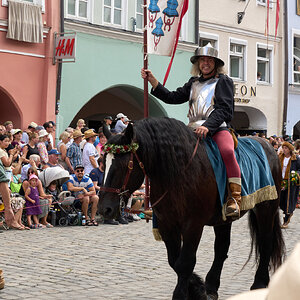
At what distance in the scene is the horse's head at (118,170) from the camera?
5.19 metres

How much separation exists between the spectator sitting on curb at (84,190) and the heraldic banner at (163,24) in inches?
255

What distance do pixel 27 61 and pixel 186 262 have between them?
1571 centimetres

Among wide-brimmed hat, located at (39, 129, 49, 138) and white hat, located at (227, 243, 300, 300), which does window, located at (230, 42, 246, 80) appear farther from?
white hat, located at (227, 243, 300, 300)

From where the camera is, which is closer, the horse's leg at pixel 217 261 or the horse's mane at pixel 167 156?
the horse's mane at pixel 167 156

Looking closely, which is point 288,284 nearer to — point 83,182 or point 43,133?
point 83,182

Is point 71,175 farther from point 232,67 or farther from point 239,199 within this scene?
point 232,67

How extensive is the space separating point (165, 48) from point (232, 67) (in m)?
21.8

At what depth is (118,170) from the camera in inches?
207

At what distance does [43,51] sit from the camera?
67.4 feet

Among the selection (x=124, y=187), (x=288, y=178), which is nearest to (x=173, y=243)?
(x=124, y=187)

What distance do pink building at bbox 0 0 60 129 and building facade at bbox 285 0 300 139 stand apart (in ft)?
45.0

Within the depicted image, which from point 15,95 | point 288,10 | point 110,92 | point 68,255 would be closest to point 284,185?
point 68,255

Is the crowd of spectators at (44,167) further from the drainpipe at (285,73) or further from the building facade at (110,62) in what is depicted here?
the drainpipe at (285,73)

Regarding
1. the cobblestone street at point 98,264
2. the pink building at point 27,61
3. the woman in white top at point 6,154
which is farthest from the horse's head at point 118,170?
the pink building at point 27,61
